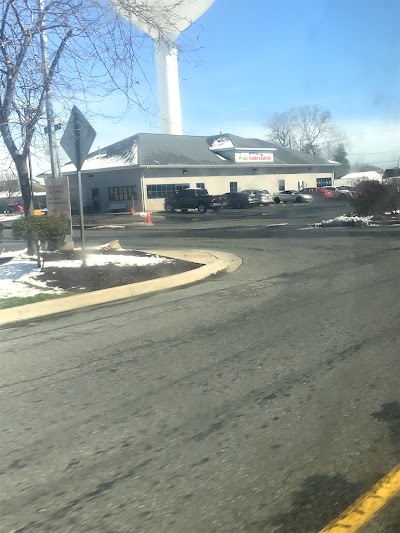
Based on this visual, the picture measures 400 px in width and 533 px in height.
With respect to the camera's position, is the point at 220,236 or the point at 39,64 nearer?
the point at 39,64

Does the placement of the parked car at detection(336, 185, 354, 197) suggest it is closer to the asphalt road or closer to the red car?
the red car

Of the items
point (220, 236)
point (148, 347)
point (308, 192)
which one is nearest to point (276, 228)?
point (220, 236)

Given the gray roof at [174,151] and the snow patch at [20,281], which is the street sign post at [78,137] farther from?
the gray roof at [174,151]

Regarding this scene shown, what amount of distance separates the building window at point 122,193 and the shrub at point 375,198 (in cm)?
2011

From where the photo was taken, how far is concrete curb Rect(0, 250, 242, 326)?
8.45 m

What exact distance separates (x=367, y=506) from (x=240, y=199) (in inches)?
1559

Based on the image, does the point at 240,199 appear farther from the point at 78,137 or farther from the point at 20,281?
the point at 20,281

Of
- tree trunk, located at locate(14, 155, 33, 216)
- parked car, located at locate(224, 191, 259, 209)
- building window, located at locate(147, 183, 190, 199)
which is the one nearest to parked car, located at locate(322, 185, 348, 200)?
parked car, located at locate(224, 191, 259, 209)

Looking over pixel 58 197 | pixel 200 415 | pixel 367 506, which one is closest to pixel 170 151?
pixel 58 197

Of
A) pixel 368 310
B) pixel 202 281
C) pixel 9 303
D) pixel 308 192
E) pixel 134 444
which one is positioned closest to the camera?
pixel 134 444

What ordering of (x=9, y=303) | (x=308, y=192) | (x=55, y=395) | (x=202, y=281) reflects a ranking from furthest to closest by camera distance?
1. (x=308, y=192)
2. (x=202, y=281)
3. (x=9, y=303)
4. (x=55, y=395)

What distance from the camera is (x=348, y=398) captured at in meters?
4.74

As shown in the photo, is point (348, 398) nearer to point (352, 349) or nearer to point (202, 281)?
point (352, 349)

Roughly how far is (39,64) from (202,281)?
17.6 feet
